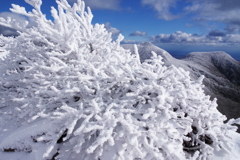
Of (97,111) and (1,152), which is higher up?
(97,111)

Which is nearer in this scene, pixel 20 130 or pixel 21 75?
pixel 20 130

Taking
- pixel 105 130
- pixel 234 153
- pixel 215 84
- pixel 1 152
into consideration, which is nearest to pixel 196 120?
pixel 234 153

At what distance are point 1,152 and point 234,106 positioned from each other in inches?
1049

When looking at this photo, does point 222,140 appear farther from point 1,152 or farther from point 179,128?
point 1,152

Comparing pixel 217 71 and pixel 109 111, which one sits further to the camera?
pixel 217 71

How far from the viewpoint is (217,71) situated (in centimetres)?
3584

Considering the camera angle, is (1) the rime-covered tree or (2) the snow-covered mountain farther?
(2) the snow-covered mountain

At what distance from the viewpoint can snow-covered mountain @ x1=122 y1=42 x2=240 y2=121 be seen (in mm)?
22708

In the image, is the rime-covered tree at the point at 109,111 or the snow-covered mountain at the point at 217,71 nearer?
the rime-covered tree at the point at 109,111

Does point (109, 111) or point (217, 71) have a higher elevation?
point (109, 111)

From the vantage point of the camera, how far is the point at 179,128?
3.97 meters

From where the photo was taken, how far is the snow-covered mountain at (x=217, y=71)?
894 inches

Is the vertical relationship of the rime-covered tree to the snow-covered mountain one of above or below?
above

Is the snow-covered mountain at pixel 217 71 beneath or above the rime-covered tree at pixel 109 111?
beneath
